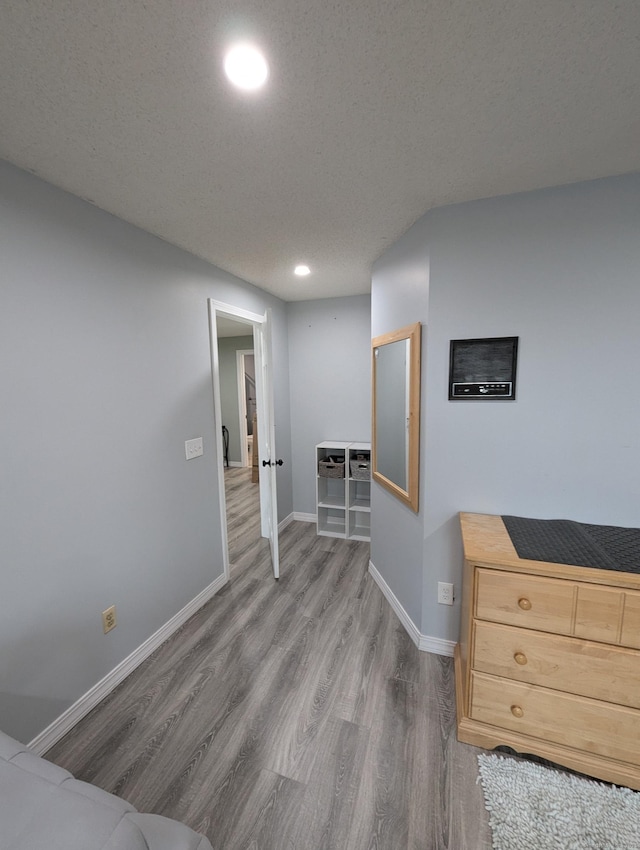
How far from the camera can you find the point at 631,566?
49.3 inches

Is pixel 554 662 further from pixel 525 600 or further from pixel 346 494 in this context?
pixel 346 494

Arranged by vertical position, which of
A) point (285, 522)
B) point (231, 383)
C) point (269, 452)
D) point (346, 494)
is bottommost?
point (285, 522)

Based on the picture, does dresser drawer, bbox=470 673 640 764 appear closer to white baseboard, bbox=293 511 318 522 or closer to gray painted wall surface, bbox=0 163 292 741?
gray painted wall surface, bbox=0 163 292 741

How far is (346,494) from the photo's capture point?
Result: 3.33 m

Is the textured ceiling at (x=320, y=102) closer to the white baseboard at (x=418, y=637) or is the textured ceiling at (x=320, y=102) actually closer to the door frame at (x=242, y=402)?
the white baseboard at (x=418, y=637)

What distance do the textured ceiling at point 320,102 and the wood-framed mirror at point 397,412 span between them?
0.76 metres

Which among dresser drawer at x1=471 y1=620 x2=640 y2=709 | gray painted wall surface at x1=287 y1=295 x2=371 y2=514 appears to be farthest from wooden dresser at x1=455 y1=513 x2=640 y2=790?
gray painted wall surface at x1=287 y1=295 x2=371 y2=514

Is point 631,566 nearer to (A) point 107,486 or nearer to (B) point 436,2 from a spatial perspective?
(B) point 436,2

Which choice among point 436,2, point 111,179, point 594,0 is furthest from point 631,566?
point 111,179

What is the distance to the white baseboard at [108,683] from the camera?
145 cm

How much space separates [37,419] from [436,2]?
1.90 metres

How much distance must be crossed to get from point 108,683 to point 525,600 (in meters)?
2.09

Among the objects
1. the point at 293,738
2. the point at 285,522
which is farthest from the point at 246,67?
the point at 285,522

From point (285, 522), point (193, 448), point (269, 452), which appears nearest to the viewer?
point (193, 448)
